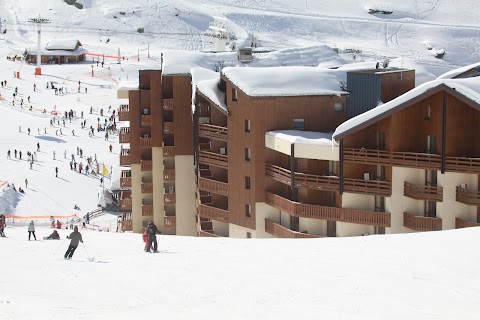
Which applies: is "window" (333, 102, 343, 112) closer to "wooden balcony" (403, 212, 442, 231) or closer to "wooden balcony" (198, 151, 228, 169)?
"wooden balcony" (198, 151, 228, 169)

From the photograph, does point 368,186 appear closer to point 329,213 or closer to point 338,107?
point 329,213

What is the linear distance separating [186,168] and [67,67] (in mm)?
62296

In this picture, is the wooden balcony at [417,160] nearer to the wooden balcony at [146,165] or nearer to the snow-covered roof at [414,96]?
the snow-covered roof at [414,96]

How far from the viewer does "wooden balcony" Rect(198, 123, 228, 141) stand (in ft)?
145

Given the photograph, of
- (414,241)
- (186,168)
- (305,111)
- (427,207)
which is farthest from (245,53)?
(414,241)

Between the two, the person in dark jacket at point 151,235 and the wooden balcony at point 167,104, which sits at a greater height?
the wooden balcony at point 167,104

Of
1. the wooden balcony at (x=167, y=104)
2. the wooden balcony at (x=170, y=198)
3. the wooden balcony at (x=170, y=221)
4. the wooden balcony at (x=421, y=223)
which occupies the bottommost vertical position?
the wooden balcony at (x=170, y=221)

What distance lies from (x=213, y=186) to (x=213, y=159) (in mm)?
→ 1132

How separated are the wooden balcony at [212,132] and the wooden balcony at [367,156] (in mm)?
8492

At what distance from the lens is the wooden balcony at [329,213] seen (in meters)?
36.3

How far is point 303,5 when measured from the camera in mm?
157500

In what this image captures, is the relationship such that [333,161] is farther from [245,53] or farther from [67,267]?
[245,53]

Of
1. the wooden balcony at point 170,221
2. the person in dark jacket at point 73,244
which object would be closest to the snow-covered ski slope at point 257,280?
the person in dark jacket at point 73,244

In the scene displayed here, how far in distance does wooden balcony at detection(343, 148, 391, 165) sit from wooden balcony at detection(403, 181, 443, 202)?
1147 mm
